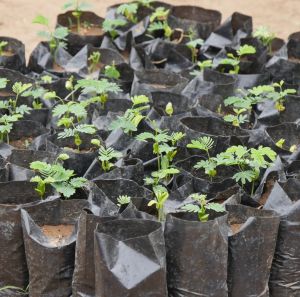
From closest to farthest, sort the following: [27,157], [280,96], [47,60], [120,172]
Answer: [120,172]
[27,157]
[280,96]
[47,60]

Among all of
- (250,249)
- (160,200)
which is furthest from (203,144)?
(250,249)

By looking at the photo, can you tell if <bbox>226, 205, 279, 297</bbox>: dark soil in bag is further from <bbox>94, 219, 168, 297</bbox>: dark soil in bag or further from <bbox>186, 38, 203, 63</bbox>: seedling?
<bbox>186, 38, 203, 63</bbox>: seedling

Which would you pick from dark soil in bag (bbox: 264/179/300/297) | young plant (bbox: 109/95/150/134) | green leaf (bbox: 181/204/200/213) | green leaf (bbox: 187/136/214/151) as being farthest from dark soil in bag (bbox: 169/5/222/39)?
green leaf (bbox: 181/204/200/213)

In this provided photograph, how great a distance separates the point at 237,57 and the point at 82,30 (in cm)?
138

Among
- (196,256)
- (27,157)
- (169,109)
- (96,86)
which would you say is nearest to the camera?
(196,256)

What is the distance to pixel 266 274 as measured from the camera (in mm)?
4012

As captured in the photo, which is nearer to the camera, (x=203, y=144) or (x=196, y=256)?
(x=196, y=256)

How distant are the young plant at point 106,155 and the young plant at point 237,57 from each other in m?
1.47

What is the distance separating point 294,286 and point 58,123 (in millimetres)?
1608

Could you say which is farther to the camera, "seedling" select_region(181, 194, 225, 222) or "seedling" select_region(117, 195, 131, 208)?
"seedling" select_region(117, 195, 131, 208)

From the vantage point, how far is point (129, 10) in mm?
6105

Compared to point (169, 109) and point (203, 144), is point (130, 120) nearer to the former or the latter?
point (169, 109)

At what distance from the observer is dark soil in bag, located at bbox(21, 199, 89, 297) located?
3.86 meters

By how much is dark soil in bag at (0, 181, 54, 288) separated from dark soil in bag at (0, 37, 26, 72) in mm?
1851
